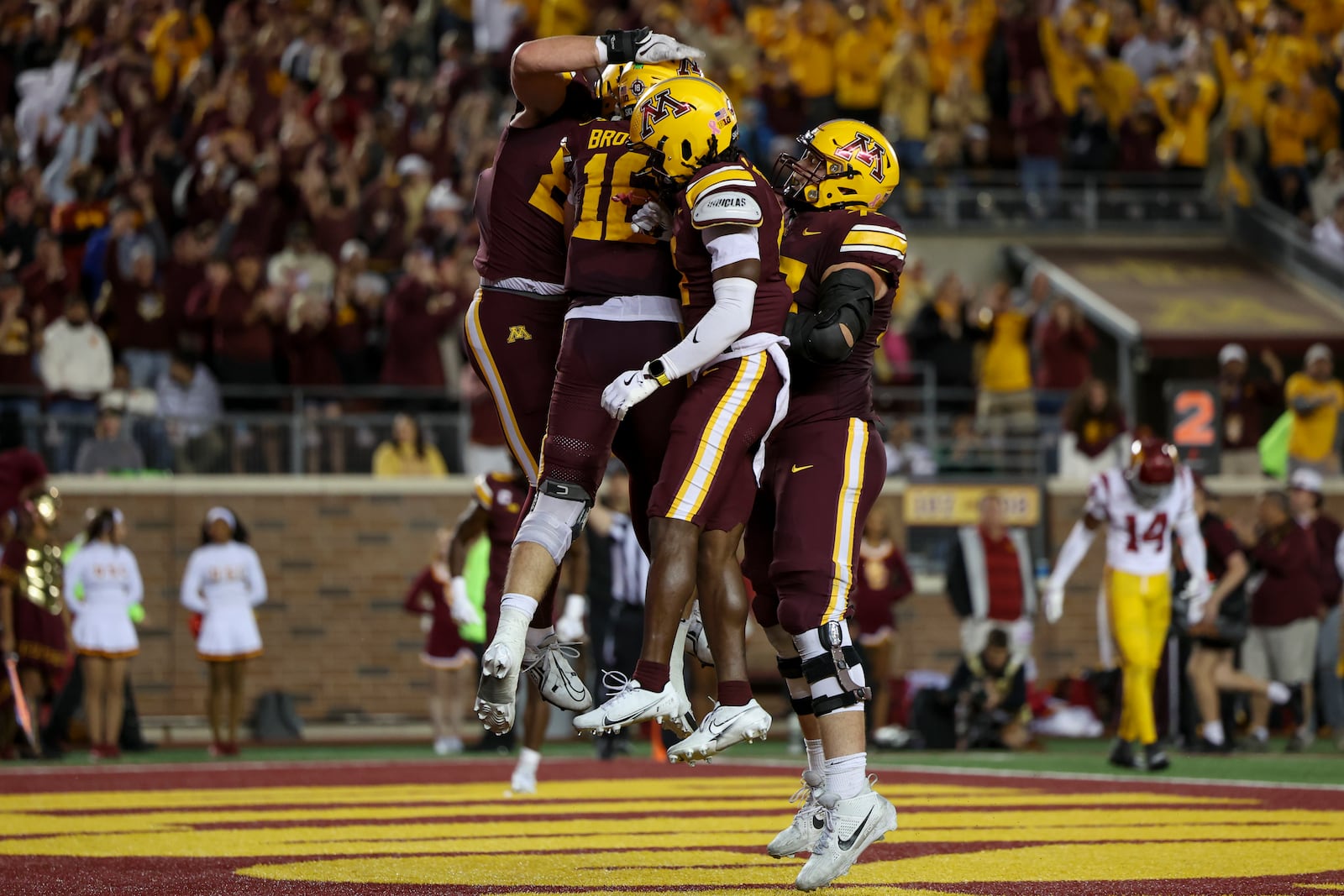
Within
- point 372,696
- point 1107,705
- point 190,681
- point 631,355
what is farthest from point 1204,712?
point 631,355

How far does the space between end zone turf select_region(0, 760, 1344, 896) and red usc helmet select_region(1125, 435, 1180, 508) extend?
6.36ft

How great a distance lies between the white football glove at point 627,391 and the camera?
21.7 feet

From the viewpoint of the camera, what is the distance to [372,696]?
18609 millimetres

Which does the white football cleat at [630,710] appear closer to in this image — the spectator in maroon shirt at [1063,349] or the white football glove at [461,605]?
the white football glove at [461,605]

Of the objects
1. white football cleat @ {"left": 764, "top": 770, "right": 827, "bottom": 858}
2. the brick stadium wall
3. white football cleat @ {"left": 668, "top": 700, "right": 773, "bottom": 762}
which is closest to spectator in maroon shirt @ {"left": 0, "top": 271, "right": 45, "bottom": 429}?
the brick stadium wall

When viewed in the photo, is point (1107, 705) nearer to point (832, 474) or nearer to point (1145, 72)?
point (1145, 72)

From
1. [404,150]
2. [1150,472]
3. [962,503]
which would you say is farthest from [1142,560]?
[404,150]

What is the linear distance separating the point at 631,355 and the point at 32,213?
12.9 meters

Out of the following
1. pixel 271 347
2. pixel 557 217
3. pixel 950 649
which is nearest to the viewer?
pixel 557 217

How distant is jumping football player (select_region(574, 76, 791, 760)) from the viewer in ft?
21.8

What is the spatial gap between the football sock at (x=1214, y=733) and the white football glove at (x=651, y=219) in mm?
9693

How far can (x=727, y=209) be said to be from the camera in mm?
6641

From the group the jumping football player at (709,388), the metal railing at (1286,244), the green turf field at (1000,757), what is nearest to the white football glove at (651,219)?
the jumping football player at (709,388)

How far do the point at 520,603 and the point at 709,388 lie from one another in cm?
95
